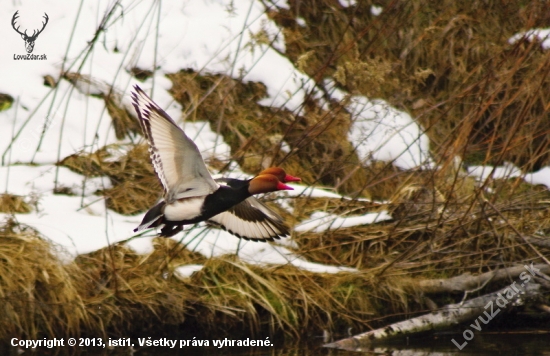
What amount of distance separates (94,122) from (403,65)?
9.25 ft

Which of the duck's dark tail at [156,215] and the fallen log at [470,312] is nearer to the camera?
the duck's dark tail at [156,215]

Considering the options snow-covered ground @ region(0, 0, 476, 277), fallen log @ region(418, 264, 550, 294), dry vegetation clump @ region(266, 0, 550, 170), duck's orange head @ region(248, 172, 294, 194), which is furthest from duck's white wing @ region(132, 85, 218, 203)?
dry vegetation clump @ region(266, 0, 550, 170)

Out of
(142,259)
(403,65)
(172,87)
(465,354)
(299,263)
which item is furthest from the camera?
(403,65)

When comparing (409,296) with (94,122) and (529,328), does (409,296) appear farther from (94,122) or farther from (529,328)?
(94,122)

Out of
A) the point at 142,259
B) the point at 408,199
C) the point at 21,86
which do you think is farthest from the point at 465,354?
the point at 21,86

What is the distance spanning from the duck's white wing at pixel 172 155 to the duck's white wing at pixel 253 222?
61 cm

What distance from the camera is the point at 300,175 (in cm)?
598

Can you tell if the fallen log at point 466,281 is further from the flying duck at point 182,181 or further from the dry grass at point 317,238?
the flying duck at point 182,181

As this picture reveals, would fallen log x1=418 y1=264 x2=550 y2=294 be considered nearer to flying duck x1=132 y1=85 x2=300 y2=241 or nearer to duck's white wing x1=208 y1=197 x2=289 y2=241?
duck's white wing x1=208 y1=197 x2=289 y2=241

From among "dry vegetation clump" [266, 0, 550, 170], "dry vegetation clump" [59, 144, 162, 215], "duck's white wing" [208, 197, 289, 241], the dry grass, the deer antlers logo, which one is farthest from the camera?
"dry vegetation clump" [266, 0, 550, 170]

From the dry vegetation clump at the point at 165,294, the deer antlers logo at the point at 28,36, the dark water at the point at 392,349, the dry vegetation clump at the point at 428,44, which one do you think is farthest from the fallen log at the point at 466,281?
the deer antlers logo at the point at 28,36

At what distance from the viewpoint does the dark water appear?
13.8ft

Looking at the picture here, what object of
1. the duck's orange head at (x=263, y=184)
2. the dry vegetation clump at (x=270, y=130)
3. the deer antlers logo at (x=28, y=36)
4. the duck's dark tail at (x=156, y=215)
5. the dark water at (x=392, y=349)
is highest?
the deer antlers logo at (x=28, y=36)

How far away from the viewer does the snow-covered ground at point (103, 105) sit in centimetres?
487
